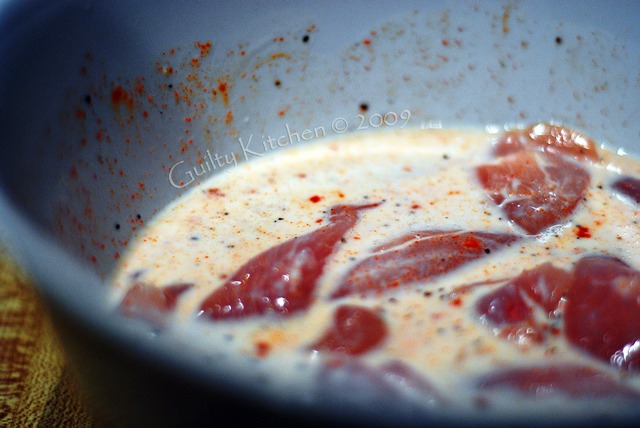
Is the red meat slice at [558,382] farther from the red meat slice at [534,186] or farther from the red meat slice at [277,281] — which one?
the red meat slice at [534,186]

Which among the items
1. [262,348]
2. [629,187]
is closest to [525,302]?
[262,348]

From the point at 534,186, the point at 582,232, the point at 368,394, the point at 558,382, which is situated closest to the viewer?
the point at 368,394

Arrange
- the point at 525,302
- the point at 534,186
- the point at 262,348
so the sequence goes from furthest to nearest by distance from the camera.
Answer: the point at 534,186, the point at 525,302, the point at 262,348

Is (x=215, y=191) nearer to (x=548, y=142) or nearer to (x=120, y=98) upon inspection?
(x=120, y=98)

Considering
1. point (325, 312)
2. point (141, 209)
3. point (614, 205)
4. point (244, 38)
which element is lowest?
point (325, 312)

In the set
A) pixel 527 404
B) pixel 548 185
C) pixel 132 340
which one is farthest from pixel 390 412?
pixel 548 185

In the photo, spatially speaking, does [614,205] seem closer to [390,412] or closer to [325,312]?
[325,312]
